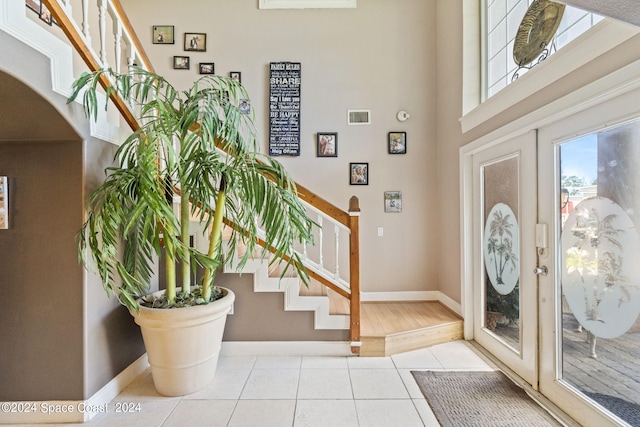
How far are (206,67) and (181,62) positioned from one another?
32 centimetres

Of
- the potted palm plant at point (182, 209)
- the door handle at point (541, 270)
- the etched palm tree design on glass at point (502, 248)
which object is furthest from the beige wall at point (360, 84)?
the potted palm plant at point (182, 209)

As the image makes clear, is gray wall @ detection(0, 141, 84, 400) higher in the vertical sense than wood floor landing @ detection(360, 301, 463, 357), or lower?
higher

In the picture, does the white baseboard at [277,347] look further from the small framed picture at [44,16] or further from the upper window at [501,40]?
the small framed picture at [44,16]

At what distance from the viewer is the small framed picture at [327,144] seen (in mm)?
3529

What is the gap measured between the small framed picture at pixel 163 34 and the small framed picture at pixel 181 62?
0.21 metres

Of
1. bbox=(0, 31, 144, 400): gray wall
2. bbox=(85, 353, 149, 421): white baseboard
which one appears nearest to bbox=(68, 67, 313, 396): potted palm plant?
bbox=(0, 31, 144, 400): gray wall

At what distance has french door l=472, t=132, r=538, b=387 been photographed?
6.86ft

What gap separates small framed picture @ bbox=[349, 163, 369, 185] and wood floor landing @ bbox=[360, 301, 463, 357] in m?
1.50

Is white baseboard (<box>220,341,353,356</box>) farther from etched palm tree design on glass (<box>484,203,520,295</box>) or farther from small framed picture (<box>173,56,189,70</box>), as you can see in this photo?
small framed picture (<box>173,56,189,70</box>)

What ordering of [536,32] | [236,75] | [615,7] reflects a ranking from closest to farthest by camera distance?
1. [615,7]
2. [536,32]
3. [236,75]

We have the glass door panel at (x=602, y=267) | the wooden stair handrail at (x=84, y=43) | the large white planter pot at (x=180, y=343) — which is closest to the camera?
the glass door panel at (x=602, y=267)

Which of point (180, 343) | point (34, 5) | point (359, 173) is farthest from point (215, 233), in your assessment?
point (34, 5)

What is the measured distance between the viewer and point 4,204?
1.75 m

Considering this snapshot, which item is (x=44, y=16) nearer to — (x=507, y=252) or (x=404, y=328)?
(x=404, y=328)
